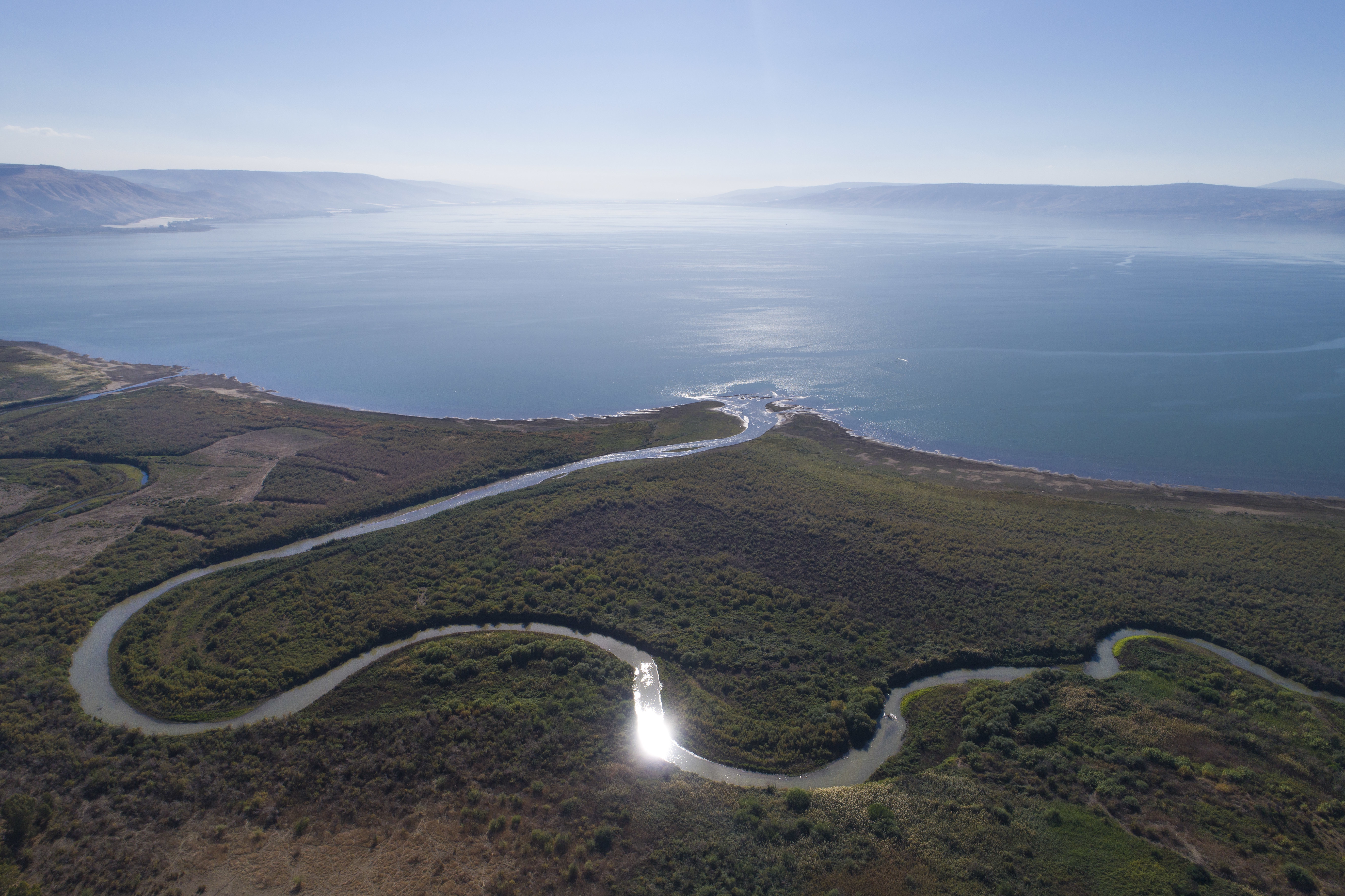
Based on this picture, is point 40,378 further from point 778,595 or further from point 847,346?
point 847,346

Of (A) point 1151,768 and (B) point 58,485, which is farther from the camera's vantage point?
(B) point 58,485

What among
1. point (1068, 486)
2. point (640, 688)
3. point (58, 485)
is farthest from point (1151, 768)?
point (58, 485)

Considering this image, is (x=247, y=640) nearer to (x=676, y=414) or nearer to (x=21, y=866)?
(x=21, y=866)

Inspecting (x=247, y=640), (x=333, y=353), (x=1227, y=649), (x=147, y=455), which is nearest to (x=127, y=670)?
(x=247, y=640)

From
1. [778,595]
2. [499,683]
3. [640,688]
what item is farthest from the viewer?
[778,595]

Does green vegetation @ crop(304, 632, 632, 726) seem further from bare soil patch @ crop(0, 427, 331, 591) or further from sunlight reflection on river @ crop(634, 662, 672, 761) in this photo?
bare soil patch @ crop(0, 427, 331, 591)

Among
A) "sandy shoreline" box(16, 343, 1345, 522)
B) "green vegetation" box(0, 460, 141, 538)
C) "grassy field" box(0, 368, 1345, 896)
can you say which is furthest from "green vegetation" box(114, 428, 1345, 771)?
"green vegetation" box(0, 460, 141, 538)

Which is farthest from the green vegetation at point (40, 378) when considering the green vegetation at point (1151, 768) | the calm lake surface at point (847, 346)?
the green vegetation at point (1151, 768)

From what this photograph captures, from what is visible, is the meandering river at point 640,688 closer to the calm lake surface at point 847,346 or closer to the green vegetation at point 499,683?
the green vegetation at point 499,683
